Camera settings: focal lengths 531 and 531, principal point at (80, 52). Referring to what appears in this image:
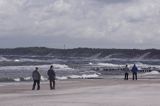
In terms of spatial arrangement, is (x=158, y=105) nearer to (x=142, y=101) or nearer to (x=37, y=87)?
(x=142, y=101)

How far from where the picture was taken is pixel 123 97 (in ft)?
96.8

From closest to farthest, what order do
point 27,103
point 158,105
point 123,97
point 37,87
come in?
point 158,105, point 27,103, point 123,97, point 37,87

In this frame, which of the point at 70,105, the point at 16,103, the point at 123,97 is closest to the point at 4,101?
the point at 16,103

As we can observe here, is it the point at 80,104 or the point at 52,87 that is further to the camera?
the point at 52,87

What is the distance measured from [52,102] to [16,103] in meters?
1.81

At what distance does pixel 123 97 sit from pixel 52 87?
9.64 metres

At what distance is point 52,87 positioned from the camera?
3809 centimetres

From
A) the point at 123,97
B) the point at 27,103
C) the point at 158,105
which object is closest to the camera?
the point at 158,105

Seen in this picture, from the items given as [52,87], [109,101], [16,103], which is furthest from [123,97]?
[52,87]

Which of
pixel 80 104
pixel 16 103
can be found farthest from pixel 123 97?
pixel 16 103

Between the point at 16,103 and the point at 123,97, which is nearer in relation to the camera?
the point at 16,103

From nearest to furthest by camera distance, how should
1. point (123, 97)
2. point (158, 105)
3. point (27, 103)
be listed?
point (158, 105) < point (27, 103) < point (123, 97)

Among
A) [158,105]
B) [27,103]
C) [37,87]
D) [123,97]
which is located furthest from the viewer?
[37,87]

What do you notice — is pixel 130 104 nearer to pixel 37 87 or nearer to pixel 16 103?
pixel 16 103
